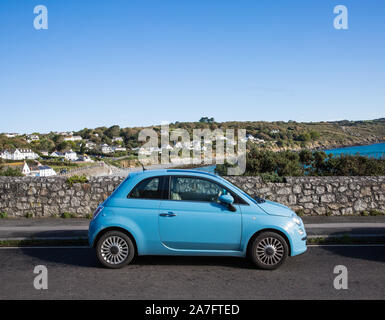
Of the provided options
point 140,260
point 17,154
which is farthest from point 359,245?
point 17,154

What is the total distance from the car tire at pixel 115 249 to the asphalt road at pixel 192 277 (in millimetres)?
138

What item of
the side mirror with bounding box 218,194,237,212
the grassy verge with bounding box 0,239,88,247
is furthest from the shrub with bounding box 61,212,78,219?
the side mirror with bounding box 218,194,237,212

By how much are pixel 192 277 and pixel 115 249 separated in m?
1.46

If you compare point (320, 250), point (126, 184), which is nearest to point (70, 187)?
point (126, 184)

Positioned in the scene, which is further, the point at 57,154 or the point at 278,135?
the point at 57,154

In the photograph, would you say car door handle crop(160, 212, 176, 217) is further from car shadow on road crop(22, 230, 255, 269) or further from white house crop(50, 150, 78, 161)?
white house crop(50, 150, 78, 161)

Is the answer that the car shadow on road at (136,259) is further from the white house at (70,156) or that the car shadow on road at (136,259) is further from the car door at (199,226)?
the white house at (70,156)

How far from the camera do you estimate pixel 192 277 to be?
6.11m

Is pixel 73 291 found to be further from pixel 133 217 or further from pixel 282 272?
pixel 282 272

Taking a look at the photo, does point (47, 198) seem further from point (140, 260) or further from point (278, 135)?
point (278, 135)

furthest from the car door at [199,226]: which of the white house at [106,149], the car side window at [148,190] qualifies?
the white house at [106,149]

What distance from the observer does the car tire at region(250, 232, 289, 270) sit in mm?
6441

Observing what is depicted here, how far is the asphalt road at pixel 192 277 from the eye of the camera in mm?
5355

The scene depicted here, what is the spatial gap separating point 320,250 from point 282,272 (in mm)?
1911
